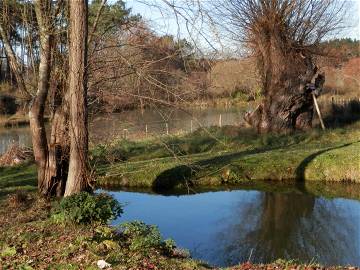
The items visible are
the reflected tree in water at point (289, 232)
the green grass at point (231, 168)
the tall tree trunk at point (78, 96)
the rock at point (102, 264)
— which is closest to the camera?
the rock at point (102, 264)

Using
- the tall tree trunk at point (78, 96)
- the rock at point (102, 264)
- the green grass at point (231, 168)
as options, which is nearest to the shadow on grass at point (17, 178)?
the green grass at point (231, 168)

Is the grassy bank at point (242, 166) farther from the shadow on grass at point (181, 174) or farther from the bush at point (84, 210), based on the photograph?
the bush at point (84, 210)

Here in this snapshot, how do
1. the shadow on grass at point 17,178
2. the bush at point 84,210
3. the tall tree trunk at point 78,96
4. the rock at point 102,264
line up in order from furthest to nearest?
the shadow on grass at point 17,178, the tall tree trunk at point 78,96, the bush at point 84,210, the rock at point 102,264

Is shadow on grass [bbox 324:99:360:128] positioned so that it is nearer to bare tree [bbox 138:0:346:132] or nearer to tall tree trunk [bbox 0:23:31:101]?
bare tree [bbox 138:0:346:132]

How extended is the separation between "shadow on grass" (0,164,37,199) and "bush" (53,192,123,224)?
4430 millimetres

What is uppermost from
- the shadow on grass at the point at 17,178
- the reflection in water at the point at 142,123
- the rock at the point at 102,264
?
the reflection in water at the point at 142,123

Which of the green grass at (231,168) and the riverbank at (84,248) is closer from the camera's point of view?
the riverbank at (84,248)

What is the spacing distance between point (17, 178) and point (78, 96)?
967 centimetres

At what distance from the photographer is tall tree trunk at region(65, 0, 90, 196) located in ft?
31.7

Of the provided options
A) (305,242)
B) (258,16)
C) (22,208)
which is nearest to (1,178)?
(22,208)

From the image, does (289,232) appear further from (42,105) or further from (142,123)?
(142,123)

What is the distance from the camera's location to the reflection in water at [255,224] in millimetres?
10602

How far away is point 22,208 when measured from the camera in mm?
11172

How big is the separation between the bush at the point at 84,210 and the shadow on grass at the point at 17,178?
4.43m
